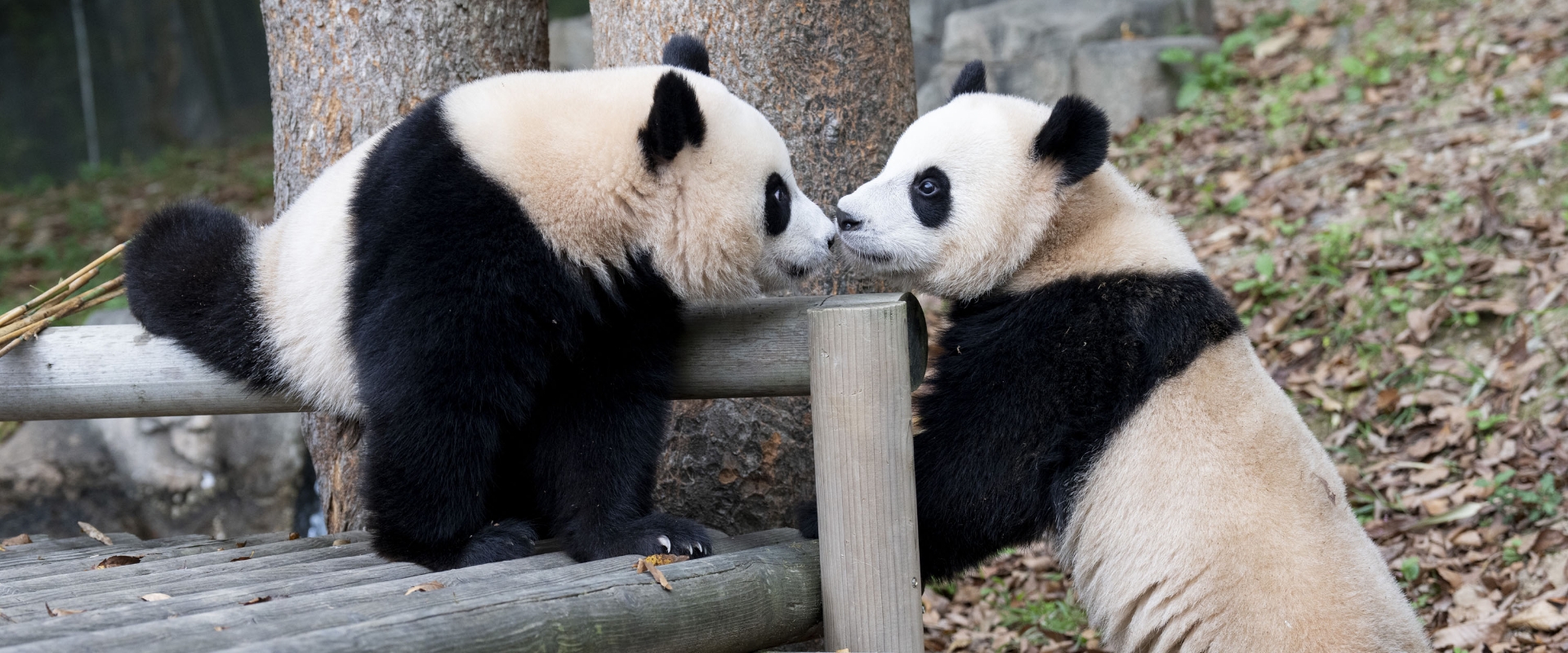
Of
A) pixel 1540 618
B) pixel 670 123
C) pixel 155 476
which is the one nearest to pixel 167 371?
pixel 670 123

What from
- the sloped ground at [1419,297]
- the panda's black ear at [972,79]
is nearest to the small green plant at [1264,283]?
the sloped ground at [1419,297]

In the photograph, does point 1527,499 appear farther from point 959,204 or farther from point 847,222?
point 847,222

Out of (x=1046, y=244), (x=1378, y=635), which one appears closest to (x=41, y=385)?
(x=1046, y=244)

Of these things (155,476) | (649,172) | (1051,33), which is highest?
(1051,33)


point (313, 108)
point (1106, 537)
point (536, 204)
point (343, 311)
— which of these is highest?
point (313, 108)

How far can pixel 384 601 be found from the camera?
6.91ft

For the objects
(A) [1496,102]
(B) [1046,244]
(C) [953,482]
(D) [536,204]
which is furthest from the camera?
(A) [1496,102]

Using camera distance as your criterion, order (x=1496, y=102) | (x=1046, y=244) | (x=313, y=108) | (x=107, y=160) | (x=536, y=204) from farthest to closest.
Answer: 1. (x=107, y=160)
2. (x=1496, y=102)
3. (x=313, y=108)
4. (x=1046, y=244)
5. (x=536, y=204)

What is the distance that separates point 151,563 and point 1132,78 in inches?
287

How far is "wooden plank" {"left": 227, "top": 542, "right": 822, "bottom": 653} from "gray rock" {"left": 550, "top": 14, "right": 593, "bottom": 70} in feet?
29.0

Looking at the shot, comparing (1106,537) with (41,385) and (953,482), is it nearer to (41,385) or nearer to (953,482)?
(953,482)

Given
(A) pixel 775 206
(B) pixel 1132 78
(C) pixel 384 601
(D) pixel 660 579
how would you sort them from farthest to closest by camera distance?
(B) pixel 1132 78, (A) pixel 775 206, (D) pixel 660 579, (C) pixel 384 601

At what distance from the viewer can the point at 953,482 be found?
2861 millimetres

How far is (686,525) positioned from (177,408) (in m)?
1.43
